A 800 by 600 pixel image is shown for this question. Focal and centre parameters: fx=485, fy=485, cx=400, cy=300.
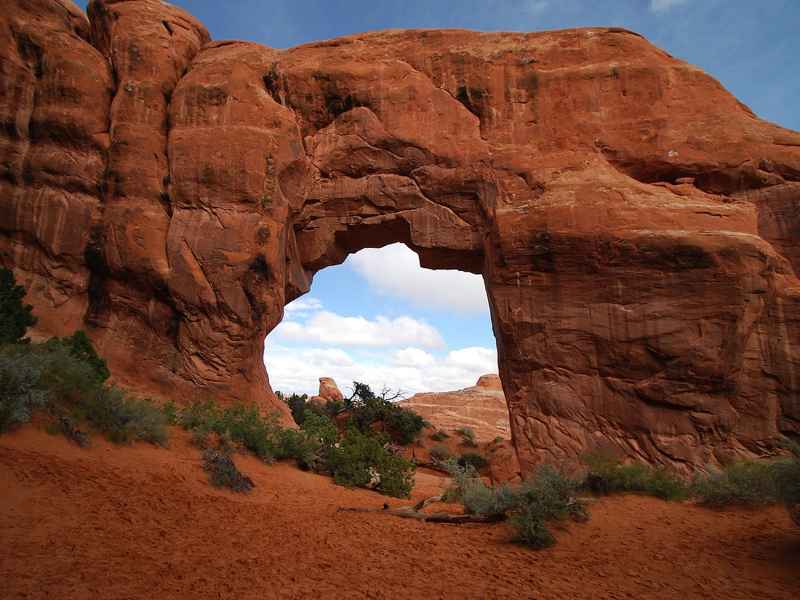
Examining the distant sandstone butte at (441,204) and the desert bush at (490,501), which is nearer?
the desert bush at (490,501)

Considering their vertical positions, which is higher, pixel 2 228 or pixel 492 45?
pixel 492 45

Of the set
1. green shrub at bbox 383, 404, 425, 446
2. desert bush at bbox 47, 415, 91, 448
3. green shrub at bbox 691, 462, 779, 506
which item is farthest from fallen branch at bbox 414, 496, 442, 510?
green shrub at bbox 383, 404, 425, 446

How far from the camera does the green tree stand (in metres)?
9.41

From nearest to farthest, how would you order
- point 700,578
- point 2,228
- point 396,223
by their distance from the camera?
point 700,578
point 2,228
point 396,223

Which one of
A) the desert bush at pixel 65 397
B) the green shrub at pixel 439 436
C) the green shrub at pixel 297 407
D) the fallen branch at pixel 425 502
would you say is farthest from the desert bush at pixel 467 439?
the desert bush at pixel 65 397

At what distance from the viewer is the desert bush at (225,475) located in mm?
7906

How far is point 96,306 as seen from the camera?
13.4 metres

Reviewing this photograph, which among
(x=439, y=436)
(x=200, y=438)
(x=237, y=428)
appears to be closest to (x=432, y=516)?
(x=200, y=438)

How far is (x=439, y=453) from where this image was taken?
72.5ft

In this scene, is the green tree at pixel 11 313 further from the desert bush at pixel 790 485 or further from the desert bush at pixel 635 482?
the desert bush at pixel 790 485

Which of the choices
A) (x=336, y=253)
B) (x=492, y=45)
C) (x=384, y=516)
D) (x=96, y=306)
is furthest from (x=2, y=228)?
(x=492, y=45)

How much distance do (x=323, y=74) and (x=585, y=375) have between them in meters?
11.6

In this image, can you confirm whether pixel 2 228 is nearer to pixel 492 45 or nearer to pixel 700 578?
pixel 492 45

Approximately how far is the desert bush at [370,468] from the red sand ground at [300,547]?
287 centimetres
